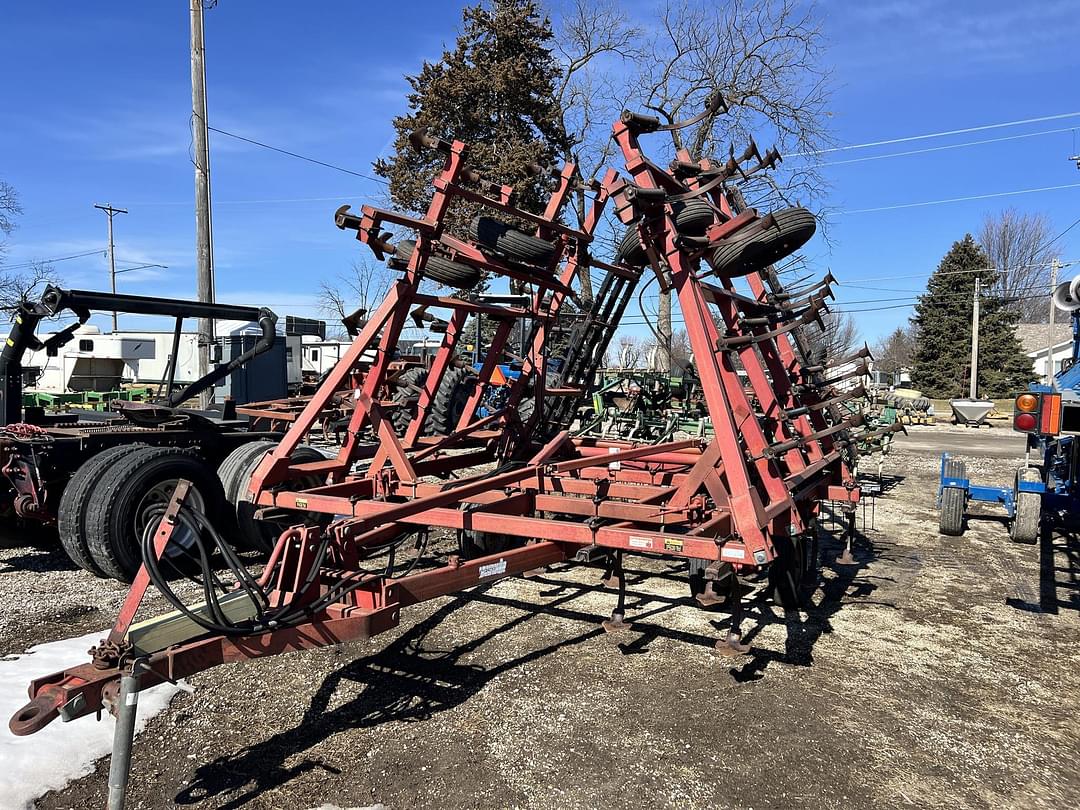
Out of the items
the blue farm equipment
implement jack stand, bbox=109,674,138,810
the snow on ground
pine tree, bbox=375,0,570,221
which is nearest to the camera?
implement jack stand, bbox=109,674,138,810

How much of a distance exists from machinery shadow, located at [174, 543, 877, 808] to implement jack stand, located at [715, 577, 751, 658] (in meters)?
0.44

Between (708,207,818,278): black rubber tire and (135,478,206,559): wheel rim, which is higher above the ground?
(708,207,818,278): black rubber tire

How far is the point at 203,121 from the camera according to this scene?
1307 centimetres

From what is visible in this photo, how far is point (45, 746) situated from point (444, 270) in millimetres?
3882

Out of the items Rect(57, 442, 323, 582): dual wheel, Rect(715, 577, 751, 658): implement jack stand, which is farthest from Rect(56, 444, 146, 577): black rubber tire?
Rect(715, 577, 751, 658): implement jack stand

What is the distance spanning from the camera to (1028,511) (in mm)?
7910

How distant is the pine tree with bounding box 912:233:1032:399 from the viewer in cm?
4509

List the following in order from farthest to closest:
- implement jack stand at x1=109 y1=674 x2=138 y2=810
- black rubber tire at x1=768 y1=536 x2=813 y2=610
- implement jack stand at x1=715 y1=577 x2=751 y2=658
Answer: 1. black rubber tire at x1=768 y1=536 x2=813 y2=610
2. implement jack stand at x1=715 y1=577 x2=751 y2=658
3. implement jack stand at x1=109 y1=674 x2=138 y2=810

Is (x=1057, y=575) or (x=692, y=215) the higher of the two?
(x=692, y=215)

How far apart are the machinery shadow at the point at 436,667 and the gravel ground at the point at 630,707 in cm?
2

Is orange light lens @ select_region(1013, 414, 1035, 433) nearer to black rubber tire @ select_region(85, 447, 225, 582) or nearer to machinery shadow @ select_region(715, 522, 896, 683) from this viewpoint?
machinery shadow @ select_region(715, 522, 896, 683)

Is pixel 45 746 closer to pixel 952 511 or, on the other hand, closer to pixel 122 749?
pixel 122 749

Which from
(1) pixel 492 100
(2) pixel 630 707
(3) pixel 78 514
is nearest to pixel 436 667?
(2) pixel 630 707

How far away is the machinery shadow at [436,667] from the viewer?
11.4ft
